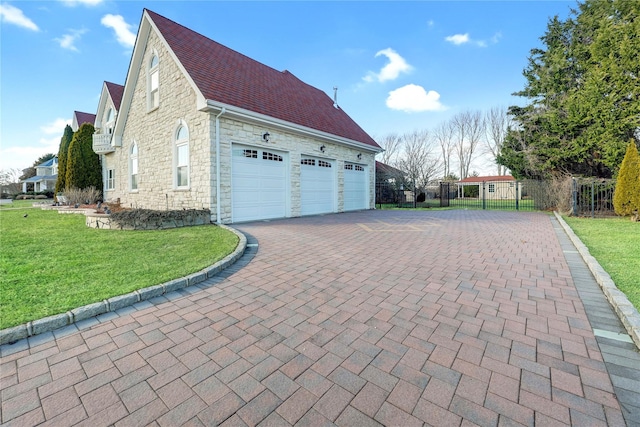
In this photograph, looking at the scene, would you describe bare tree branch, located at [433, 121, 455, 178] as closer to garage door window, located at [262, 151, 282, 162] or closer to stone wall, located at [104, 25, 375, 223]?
stone wall, located at [104, 25, 375, 223]

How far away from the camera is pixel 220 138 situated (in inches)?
365

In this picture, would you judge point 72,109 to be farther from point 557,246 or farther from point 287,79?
point 557,246

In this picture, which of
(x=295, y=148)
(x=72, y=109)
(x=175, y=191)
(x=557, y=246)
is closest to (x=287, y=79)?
(x=295, y=148)

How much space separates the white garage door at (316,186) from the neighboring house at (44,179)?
138ft

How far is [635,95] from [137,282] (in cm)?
1738

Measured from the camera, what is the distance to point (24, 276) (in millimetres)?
3744

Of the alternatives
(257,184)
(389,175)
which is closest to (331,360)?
(257,184)

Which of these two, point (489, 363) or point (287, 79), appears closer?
point (489, 363)

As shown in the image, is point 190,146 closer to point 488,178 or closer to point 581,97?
point 581,97

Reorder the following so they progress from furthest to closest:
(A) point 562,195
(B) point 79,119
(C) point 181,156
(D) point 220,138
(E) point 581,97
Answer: (B) point 79,119, (A) point 562,195, (E) point 581,97, (C) point 181,156, (D) point 220,138

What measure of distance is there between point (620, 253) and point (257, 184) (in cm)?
971

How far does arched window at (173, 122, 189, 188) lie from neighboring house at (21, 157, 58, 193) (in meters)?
39.5

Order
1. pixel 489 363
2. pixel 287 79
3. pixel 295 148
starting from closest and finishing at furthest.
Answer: pixel 489 363
pixel 295 148
pixel 287 79

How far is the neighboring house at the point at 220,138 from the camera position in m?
9.45
